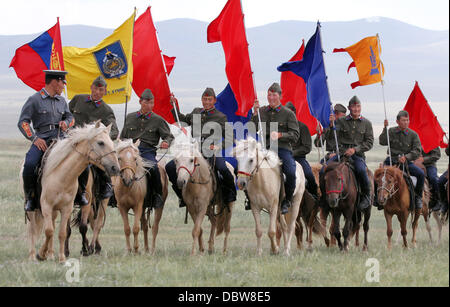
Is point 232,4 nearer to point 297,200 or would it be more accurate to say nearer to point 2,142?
point 297,200

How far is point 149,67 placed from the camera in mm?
15828

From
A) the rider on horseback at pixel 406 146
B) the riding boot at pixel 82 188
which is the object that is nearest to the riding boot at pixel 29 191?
the riding boot at pixel 82 188

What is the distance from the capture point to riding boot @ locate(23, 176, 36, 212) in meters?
11.9

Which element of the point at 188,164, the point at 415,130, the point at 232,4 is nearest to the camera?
the point at 188,164

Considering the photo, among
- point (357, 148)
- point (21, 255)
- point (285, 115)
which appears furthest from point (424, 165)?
point (21, 255)

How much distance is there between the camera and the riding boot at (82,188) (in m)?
12.5

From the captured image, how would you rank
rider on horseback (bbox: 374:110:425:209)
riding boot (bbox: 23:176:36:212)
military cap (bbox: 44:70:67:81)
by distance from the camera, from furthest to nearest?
rider on horseback (bbox: 374:110:425:209) < military cap (bbox: 44:70:67:81) < riding boot (bbox: 23:176:36:212)

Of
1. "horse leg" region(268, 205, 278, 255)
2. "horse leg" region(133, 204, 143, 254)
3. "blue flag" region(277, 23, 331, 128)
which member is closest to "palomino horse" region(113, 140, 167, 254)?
"horse leg" region(133, 204, 143, 254)

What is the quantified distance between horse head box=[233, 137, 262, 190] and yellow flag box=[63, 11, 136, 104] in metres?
3.53

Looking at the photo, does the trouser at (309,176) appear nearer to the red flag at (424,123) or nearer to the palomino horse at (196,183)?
the palomino horse at (196,183)

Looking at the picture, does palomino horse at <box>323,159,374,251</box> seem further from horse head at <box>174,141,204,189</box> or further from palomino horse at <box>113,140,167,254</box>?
palomino horse at <box>113,140,167,254</box>
